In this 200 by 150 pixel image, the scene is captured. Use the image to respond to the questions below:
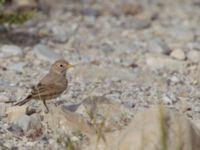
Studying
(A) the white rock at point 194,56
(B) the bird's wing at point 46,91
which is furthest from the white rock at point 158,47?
(B) the bird's wing at point 46,91

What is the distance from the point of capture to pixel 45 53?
10305 millimetres

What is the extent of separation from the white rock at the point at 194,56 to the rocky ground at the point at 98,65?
15 millimetres

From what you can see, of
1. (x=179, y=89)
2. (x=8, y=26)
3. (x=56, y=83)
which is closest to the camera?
(x=56, y=83)

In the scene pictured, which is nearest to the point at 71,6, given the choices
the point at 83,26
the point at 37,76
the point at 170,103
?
the point at 83,26

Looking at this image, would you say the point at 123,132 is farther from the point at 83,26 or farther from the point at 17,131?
the point at 83,26

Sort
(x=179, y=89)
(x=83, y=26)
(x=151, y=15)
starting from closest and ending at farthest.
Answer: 1. (x=179, y=89)
2. (x=83, y=26)
3. (x=151, y=15)

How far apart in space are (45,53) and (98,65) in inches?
31.9

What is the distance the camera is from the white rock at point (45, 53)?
1014 centimetres

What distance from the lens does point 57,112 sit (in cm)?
721

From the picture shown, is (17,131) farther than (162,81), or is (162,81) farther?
(162,81)

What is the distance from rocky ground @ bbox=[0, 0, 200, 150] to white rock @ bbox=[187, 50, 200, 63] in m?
0.02

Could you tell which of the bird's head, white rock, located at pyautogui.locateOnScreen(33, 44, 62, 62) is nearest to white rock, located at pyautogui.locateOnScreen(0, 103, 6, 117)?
the bird's head

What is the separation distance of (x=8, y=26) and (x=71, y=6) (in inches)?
112

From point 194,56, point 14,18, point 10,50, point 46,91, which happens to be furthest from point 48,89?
point 194,56
